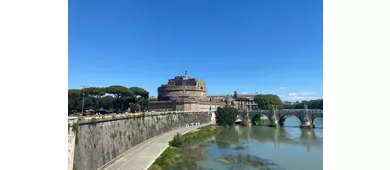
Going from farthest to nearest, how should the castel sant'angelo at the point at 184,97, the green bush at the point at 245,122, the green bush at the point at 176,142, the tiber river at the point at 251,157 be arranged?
the castel sant'angelo at the point at 184,97 < the green bush at the point at 245,122 < the green bush at the point at 176,142 < the tiber river at the point at 251,157

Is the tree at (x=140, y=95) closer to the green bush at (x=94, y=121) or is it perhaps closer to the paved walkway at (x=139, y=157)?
the paved walkway at (x=139, y=157)

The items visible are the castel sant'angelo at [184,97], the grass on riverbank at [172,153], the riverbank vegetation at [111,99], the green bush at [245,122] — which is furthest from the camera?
the castel sant'angelo at [184,97]

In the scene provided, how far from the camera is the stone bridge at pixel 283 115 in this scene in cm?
2241

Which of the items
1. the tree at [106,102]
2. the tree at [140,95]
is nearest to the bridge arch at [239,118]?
the tree at [140,95]

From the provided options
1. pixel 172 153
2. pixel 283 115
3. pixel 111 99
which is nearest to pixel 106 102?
pixel 111 99


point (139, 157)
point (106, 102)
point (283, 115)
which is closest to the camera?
point (139, 157)

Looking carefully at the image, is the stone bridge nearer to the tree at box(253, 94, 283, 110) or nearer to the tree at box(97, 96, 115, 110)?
the tree at box(253, 94, 283, 110)

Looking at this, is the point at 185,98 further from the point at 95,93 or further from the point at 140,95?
the point at 95,93

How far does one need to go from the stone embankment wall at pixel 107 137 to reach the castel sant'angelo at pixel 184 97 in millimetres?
11061

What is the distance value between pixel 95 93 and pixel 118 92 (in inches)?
56.2

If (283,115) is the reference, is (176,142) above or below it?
below

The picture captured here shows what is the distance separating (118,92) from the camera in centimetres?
1844
